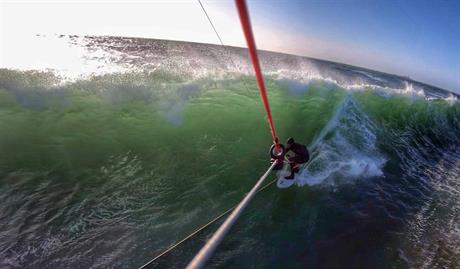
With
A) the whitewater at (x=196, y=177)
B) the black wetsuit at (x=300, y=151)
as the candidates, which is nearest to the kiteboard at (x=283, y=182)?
the whitewater at (x=196, y=177)

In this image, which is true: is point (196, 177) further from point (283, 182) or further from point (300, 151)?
point (300, 151)

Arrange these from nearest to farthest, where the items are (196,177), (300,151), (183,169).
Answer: (300,151) < (196,177) < (183,169)

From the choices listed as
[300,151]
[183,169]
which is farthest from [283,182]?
[183,169]

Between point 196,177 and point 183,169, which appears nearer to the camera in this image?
point 196,177

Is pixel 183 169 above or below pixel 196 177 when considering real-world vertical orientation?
above

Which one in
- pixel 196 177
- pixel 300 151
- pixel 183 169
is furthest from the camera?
pixel 183 169

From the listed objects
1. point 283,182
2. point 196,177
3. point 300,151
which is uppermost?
point 300,151

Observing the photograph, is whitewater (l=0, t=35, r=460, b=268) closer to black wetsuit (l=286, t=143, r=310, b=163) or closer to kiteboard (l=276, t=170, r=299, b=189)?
kiteboard (l=276, t=170, r=299, b=189)

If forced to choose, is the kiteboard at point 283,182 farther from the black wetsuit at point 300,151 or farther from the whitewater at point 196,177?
the black wetsuit at point 300,151

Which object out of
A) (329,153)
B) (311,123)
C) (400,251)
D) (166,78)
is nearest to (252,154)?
(329,153)
